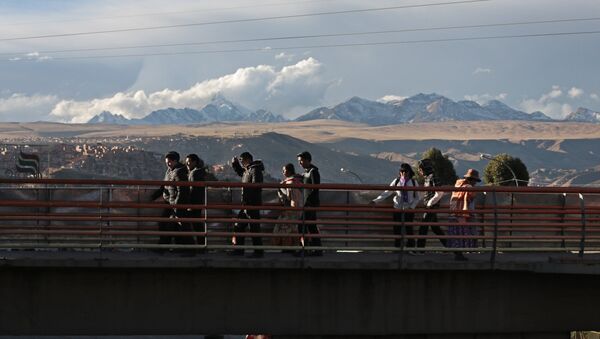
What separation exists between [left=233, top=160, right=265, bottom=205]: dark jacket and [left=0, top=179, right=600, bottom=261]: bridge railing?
1.02ft

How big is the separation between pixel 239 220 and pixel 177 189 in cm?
Result: 114

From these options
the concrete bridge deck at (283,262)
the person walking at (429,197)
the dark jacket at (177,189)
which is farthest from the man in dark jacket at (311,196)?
the dark jacket at (177,189)

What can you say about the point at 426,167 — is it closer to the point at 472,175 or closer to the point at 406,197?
the point at 406,197

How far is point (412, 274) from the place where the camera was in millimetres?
14758

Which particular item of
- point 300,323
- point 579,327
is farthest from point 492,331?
point 300,323

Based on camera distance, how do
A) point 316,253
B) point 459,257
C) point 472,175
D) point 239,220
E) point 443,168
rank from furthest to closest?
point 443,168
point 472,175
point 316,253
point 459,257
point 239,220

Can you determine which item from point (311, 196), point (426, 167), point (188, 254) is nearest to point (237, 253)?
point (188, 254)

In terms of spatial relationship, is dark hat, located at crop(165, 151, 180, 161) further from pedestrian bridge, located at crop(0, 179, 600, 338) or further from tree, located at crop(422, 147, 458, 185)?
tree, located at crop(422, 147, 458, 185)

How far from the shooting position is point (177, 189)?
50.7 ft

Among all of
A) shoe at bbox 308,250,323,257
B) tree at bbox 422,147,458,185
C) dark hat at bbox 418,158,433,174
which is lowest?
tree at bbox 422,147,458,185

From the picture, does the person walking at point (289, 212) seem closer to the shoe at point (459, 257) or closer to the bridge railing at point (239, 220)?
the bridge railing at point (239, 220)

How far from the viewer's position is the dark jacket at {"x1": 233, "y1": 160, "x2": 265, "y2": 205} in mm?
15492

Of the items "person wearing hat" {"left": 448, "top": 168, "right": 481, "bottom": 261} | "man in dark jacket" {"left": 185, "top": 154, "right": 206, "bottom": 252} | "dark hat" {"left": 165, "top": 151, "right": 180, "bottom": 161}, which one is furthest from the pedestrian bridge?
"dark hat" {"left": 165, "top": 151, "right": 180, "bottom": 161}

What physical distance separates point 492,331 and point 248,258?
361cm
